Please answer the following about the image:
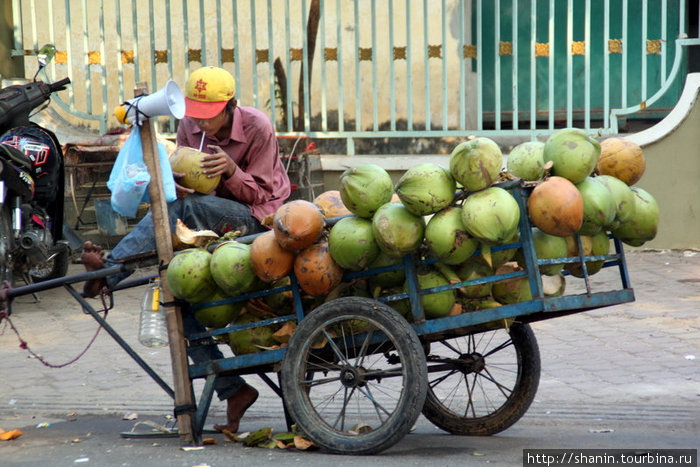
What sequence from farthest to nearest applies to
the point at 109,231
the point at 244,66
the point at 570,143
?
1. the point at 244,66
2. the point at 109,231
3. the point at 570,143

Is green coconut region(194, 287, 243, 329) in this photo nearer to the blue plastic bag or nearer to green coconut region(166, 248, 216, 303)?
green coconut region(166, 248, 216, 303)

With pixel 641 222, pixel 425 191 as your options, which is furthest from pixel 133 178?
pixel 641 222

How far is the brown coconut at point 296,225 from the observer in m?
3.75

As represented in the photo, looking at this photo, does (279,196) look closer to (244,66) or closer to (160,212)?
(160,212)

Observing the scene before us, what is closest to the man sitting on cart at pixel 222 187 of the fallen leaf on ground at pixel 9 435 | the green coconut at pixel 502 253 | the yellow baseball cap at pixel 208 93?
the yellow baseball cap at pixel 208 93

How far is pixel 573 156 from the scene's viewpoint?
3.65 metres

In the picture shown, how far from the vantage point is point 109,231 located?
8961mm

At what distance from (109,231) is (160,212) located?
5071 millimetres

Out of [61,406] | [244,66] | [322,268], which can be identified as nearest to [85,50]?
[244,66]

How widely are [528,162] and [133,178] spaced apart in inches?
63.6

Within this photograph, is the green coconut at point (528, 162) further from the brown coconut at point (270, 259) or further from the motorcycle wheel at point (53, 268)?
the motorcycle wheel at point (53, 268)

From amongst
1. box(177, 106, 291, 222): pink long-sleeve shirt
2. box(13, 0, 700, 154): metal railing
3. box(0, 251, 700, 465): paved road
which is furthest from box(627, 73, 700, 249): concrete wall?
box(177, 106, 291, 222): pink long-sleeve shirt

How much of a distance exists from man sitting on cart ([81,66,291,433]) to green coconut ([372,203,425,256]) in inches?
34.4

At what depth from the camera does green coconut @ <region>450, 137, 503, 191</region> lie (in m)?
3.61
